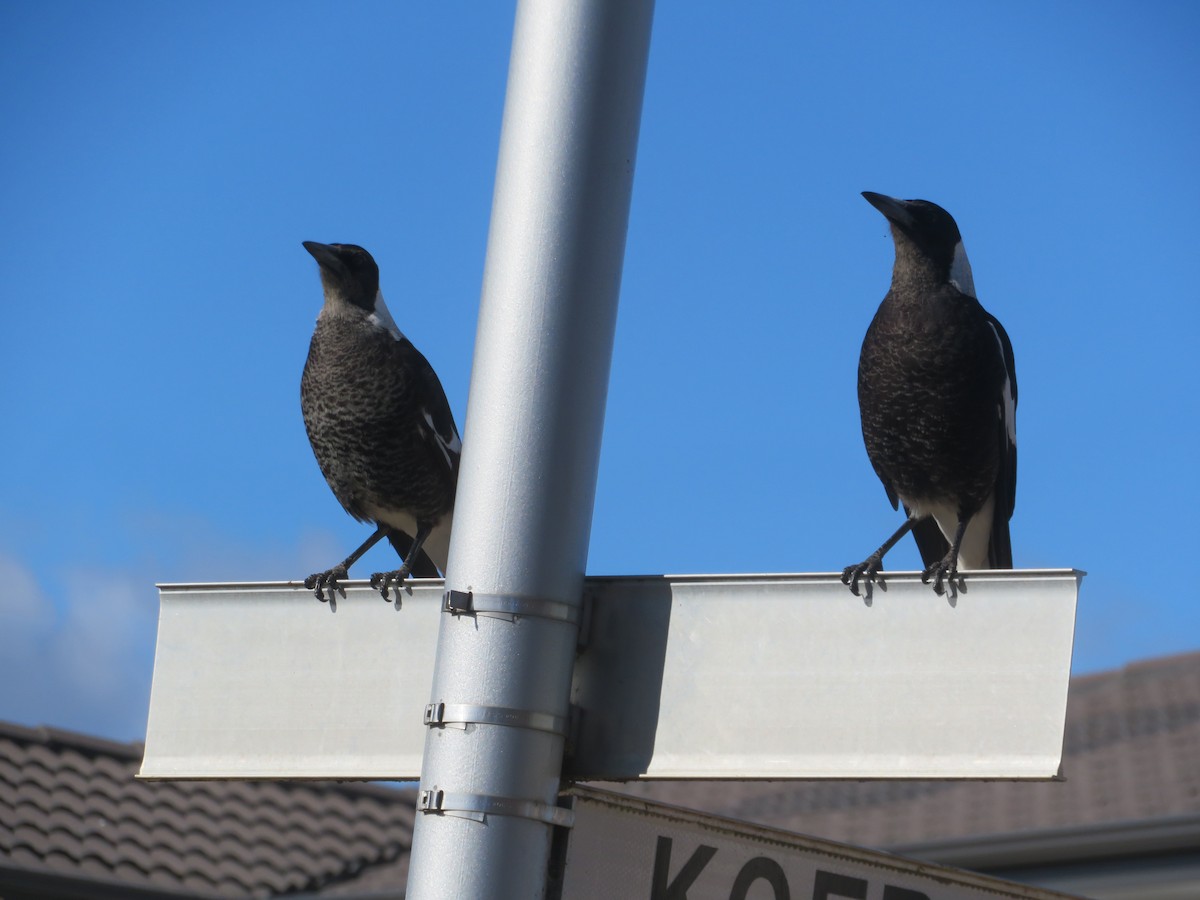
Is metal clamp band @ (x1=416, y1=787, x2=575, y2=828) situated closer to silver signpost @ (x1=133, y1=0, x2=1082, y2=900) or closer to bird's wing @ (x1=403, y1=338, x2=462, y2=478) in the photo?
silver signpost @ (x1=133, y1=0, x2=1082, y2=900)

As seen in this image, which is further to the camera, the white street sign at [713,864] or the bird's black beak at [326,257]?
the bird's black beak at [326,257]

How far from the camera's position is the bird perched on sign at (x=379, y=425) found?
15.7ft

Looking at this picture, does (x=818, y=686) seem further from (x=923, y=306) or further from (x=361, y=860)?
(x=361, y=860)

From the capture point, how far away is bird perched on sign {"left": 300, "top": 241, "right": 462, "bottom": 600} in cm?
480

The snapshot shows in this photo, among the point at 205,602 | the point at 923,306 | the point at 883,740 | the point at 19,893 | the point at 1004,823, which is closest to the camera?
the point at 883,740

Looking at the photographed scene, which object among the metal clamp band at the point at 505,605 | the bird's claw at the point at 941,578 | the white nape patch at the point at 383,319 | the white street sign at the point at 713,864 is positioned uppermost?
the white nape patch at the point at 383,319

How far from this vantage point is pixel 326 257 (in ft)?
16.4

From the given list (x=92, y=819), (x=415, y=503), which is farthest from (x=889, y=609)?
(x=92, y=819)

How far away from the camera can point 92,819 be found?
386 inches

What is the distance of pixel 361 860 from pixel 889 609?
9.04m

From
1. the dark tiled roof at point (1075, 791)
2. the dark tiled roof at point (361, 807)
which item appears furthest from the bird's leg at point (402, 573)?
the dark tiled roof at point (361, 807)

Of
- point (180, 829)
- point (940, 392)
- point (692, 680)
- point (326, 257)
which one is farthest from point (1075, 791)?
point (692, 680)

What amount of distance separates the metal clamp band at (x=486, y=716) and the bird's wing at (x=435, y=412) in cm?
298

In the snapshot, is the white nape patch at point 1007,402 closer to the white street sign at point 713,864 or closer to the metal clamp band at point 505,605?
the white street sign at point 713,864
